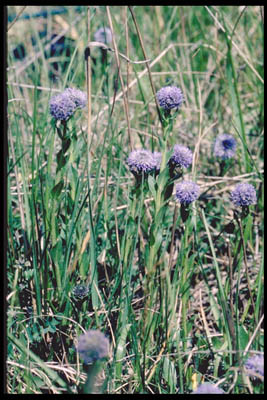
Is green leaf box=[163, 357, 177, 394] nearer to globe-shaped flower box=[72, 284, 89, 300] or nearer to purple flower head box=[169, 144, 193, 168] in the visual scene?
globe-shaped flower box=[72, 284, 89, 300]

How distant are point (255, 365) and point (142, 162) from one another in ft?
1.83

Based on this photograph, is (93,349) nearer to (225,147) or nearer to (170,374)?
(170,374)

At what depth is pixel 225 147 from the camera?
186 centimetres

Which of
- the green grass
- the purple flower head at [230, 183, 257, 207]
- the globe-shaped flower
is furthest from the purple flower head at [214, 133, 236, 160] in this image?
the globe-shaped flower

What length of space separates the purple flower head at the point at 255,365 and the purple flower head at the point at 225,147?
0.91 meters

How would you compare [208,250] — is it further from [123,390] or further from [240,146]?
A: [123,390]

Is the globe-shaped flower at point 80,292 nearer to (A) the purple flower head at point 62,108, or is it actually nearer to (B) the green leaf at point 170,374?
(B) the green leaf at point 170,374

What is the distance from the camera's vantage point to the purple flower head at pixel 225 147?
1852mm

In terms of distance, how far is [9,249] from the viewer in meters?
1.44

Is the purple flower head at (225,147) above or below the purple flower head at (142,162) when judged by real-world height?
above

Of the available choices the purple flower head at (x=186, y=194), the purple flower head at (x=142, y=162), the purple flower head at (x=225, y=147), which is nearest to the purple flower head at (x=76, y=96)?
the purple flower head at (x=142, y=162)

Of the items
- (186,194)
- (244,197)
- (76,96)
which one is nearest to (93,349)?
(186,194)

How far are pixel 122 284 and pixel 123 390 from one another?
26 centimetres

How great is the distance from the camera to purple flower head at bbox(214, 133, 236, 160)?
185 cm
